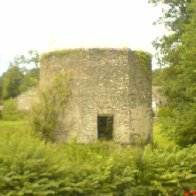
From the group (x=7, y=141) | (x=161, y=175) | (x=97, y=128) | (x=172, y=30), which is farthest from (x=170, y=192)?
(x=172, y=30)

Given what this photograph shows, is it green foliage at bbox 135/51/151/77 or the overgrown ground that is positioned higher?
green foliage at bbox 135/51/151/77

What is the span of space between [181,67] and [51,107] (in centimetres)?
634

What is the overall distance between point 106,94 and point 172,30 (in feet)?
23.5

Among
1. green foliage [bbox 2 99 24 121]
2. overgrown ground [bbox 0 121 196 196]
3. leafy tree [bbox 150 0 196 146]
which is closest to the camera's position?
overgrown ground [bbox 0 121 196 196]

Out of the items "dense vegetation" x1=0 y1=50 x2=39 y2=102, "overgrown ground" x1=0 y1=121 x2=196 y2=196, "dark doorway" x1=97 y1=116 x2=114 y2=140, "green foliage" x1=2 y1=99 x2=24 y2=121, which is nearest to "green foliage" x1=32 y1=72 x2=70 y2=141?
"dark doorway" x1=97 y1=116 x2=114 y2=140

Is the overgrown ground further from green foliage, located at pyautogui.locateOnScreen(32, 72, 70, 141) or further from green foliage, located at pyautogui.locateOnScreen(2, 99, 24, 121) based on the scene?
green foliage, located at pyautogui.locateOnScreen(2, 99, 24, 121)

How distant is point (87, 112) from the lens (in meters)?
22.5

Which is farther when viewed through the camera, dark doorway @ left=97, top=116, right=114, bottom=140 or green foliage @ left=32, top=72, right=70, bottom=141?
dark doorway @ left=97, top=116, right=114, bottom=140

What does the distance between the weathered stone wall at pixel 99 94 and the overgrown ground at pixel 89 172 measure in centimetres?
717

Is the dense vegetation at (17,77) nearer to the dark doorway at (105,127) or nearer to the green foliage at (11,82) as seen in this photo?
the green foliage at (11,82)

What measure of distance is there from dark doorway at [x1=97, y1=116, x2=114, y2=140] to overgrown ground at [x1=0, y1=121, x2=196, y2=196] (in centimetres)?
768

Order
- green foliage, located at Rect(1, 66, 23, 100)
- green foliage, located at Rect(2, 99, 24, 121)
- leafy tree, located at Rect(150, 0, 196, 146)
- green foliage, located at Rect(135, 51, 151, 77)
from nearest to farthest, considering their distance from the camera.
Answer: leafy tree, located at Rect(150, 0, 196, 146)
green foliage, located at Rect(135, 51, 151, 77)
green foliage, located at Rect(2, 99, 24, 121)
green foliage, located at Rect(1, 66, 23, 100)

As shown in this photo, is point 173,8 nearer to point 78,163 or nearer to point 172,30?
point 172,30

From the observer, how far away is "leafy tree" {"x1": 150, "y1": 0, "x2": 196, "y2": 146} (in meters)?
21.5
